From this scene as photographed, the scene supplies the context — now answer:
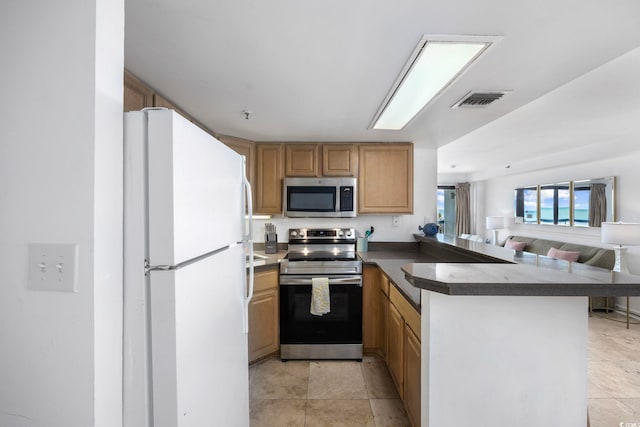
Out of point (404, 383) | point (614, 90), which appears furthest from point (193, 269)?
point (614, 90)

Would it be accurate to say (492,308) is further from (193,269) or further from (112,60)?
(112,60)

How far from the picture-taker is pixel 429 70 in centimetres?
162

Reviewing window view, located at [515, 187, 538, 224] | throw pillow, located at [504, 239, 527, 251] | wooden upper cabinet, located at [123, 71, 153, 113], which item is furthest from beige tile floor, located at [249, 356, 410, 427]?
window view, located at [515, 187, 538, 224]

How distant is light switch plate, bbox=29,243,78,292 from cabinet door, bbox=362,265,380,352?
2.22 meters

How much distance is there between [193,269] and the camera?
38.5 inches

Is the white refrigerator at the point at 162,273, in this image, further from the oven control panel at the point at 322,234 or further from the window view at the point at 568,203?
the window view at the point at 568,203

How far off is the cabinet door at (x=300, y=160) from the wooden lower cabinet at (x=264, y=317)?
112 cm

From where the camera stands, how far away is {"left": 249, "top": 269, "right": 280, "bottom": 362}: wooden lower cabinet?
2.47 meters

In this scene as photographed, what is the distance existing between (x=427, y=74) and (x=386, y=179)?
1578 mm

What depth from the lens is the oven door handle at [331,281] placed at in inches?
103

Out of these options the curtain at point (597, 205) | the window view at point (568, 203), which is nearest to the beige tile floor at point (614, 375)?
the curtain at point (597, 205)

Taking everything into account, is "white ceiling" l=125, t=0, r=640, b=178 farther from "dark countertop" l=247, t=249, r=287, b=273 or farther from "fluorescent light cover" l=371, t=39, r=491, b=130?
"dark countertop" l=247, t=249, r=287, b=273

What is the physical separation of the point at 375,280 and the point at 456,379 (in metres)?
1.36

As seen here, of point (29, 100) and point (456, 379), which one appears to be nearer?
point (29, 100)
